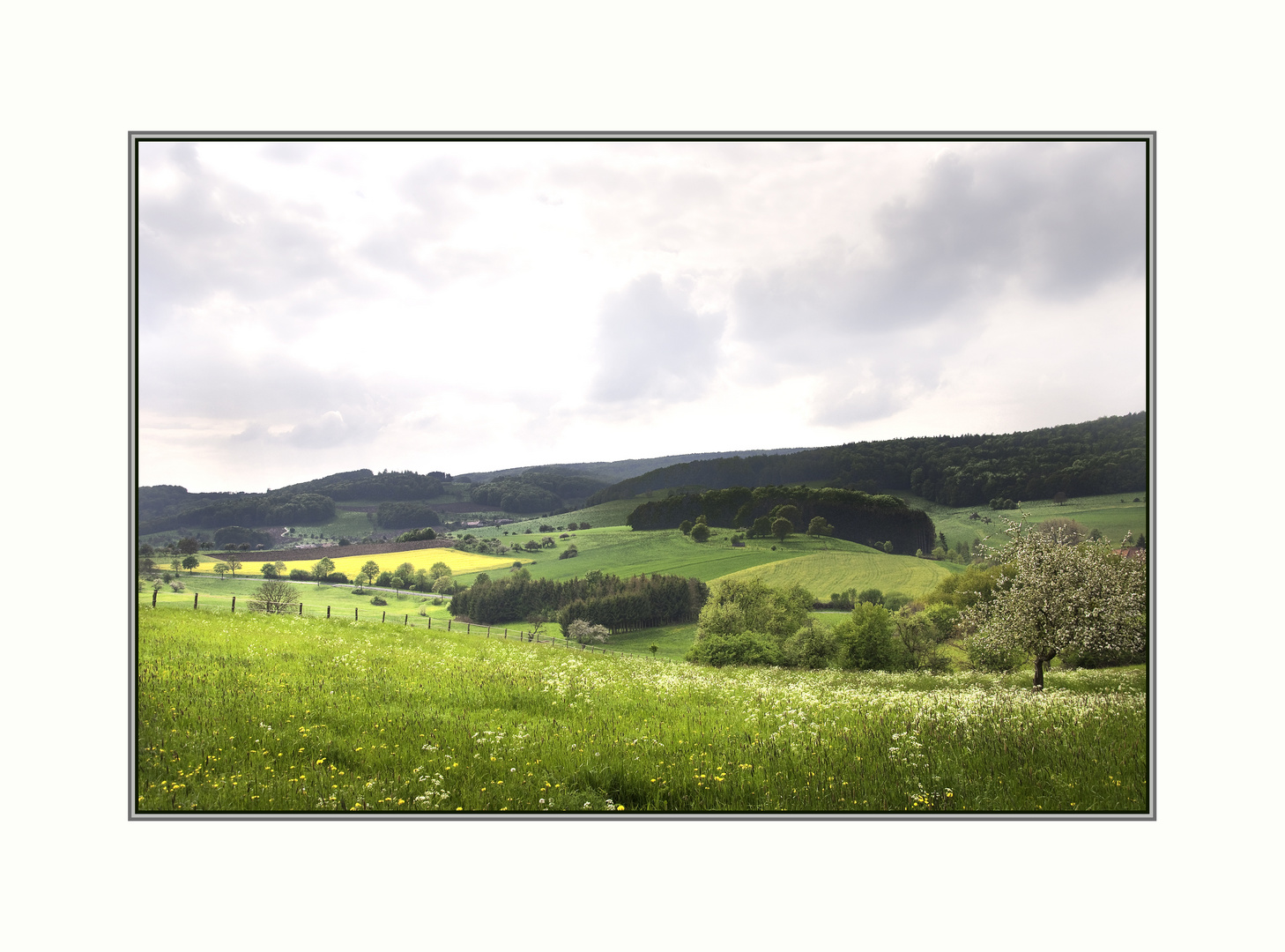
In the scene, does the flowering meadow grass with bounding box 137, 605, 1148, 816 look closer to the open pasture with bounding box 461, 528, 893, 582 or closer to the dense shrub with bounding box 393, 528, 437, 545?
the dense shrub with bounding box 393, 528, 437, 545

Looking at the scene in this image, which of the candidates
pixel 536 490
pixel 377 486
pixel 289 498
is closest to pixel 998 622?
pixel 536 490

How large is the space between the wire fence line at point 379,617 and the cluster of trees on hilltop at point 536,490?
2.49m

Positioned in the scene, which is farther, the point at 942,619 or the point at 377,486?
the point at 377,486

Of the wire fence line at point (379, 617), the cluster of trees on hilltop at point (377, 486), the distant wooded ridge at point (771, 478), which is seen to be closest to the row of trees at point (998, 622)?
the distant wooded ridge at point (771, 478)

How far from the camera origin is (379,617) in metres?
9.44

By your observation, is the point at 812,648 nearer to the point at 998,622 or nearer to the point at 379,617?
the point at 998,622

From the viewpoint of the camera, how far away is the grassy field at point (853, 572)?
361 inches

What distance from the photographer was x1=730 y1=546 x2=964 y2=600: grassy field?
917 centimetres

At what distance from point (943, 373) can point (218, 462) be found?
11247 millimetres

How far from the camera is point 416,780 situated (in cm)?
527

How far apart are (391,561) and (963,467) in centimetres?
1096

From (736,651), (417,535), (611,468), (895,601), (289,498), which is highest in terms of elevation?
(611,468)

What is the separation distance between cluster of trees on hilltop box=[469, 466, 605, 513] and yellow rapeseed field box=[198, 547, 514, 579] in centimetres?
132

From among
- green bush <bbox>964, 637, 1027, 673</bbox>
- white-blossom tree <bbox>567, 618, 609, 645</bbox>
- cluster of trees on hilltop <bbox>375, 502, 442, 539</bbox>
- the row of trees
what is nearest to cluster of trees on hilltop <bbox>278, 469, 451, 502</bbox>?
cluster of trees on hilltop <bbox>375, 502, 442, 539</bbox>
